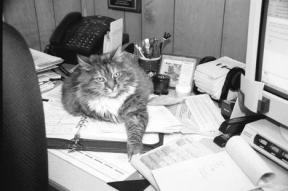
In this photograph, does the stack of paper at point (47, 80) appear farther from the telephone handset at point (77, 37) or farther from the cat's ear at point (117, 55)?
the cat's ear at point (117, 55)

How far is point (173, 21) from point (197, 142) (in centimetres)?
76

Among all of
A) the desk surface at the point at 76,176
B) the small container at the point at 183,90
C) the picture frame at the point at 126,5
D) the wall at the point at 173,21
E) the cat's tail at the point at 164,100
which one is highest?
the picture frame at the point at 126,5

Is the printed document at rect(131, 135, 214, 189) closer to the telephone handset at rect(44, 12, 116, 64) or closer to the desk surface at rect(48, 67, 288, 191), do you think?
the desk surface at rect(48, 67, 288, 191)

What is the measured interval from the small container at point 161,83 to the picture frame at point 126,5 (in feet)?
1.56

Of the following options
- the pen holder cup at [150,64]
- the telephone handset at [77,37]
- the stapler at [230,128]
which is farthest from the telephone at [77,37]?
the stapler at [230,128]

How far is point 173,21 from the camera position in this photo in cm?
151

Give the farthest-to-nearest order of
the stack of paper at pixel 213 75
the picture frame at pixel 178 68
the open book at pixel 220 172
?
the picture frame at pixel 178 68 < the stack of paper at pixel 213 75 < the open book at pixel 220 172

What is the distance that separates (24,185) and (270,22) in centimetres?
73

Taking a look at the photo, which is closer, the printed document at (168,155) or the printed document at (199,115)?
the printed document at (168,155)

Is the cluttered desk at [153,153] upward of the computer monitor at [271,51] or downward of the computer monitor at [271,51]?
downward

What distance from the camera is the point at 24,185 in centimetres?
59

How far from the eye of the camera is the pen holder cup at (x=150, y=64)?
4.30 feet

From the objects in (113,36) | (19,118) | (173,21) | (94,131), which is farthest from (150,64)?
(19,118)

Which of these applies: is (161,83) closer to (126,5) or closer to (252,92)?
(252,92)
